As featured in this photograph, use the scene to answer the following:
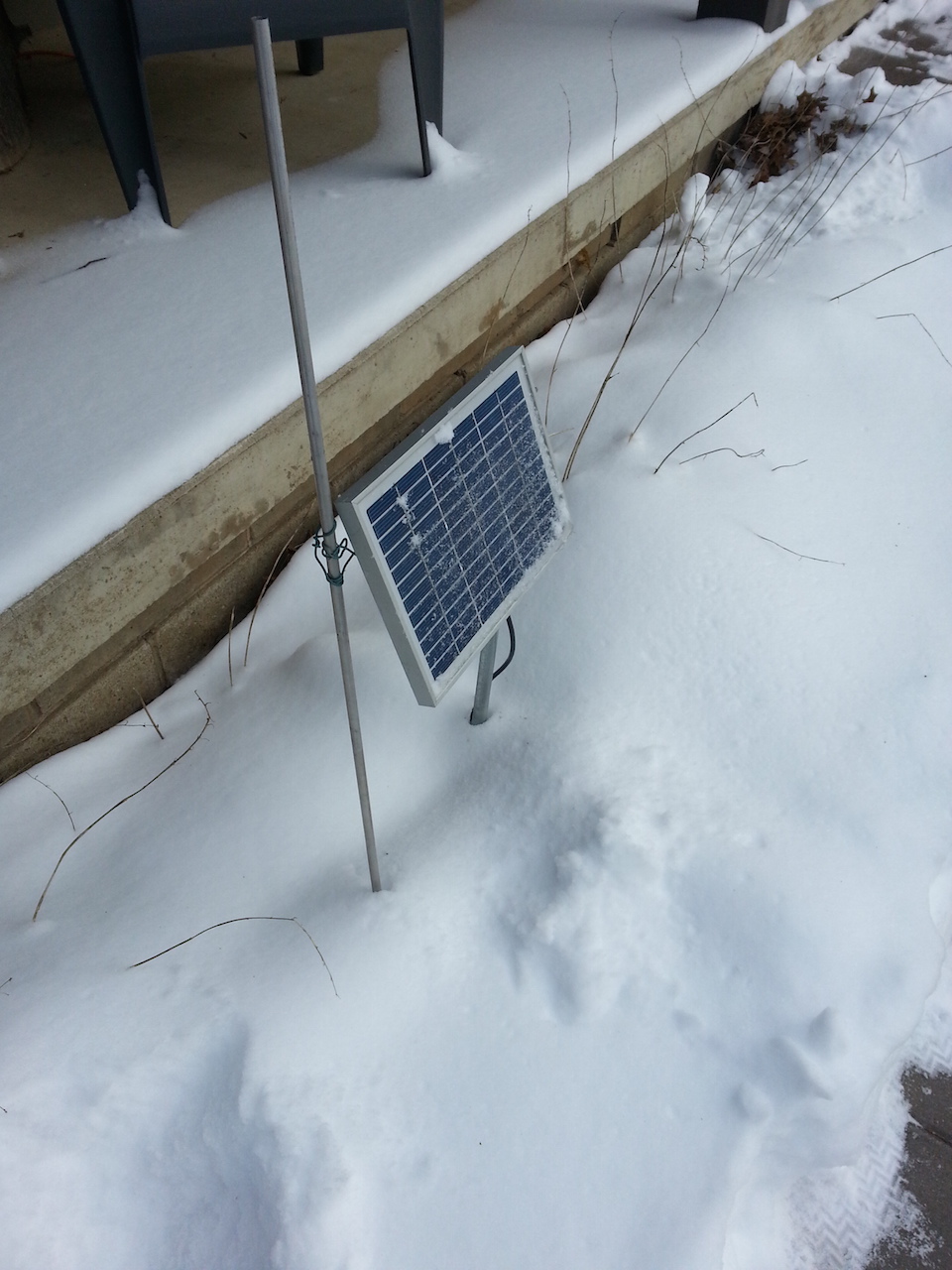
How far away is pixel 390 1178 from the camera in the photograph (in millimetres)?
1143

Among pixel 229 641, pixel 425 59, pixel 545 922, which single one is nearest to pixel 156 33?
pixel 425 59

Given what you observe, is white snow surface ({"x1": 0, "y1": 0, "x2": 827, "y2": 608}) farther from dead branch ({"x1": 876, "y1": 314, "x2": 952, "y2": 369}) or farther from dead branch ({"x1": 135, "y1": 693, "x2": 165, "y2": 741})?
dead branch ({"x1": 876, "y1": 314, "x2": 952, "y2": 369})

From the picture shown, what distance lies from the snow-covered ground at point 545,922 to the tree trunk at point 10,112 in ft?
4.83

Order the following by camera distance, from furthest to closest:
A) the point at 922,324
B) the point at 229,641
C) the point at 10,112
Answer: the point at 922,324 → the point at 10,112 → the point at 229,641

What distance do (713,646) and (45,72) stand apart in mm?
2832

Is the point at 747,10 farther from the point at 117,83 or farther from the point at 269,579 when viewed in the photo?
the point at 269,579

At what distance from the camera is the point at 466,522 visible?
121 cm

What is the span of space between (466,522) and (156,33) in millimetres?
1385

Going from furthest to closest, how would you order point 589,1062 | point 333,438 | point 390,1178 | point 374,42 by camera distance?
1. point 374,42
2. point 333,438
3. point 589,1062
4. point 390,1178

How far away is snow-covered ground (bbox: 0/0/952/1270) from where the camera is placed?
3.75ft

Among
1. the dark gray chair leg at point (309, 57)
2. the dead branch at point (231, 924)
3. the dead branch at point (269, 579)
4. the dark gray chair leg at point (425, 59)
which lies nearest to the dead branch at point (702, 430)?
the dead branch at point (269, 579)

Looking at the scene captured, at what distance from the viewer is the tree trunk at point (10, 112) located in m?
2.23

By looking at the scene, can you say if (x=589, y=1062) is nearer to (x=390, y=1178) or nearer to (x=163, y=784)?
(x=390, y=1178)

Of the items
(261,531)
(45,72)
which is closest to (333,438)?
(261,531)
